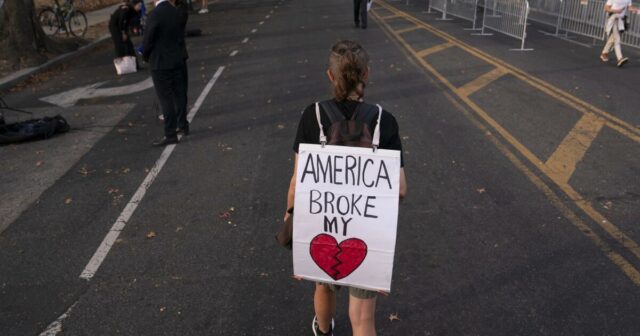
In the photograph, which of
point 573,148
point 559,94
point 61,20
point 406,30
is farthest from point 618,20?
point 61,20

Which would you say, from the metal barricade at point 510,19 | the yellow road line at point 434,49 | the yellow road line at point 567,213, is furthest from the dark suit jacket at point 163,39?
the metal barricade at point 510,19

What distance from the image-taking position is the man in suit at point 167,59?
7.33 m

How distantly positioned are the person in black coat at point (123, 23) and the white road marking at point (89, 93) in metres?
1.69

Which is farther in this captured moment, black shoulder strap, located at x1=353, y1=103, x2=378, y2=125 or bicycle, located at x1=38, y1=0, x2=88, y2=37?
bicycle, located at x1=38, y1=0, x2=88, y2=37

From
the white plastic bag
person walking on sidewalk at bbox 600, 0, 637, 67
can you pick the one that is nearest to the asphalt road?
person walking on sidewalk at bbox 600, 0, 637, 67

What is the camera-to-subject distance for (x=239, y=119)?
901 cm

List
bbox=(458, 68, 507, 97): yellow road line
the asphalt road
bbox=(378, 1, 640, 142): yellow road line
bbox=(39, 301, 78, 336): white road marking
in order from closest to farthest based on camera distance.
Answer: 1. bbox=(39, 301, 78, 336): white road marking
2. the asphalt road
3. bbox=(378, 1, 640, 142): yellow road line
4. bbox=(458, 68, 507, 97): yellow road line

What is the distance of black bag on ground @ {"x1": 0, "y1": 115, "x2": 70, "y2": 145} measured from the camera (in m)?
8.20

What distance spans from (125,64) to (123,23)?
930 mm

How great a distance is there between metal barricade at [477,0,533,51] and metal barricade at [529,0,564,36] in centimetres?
158

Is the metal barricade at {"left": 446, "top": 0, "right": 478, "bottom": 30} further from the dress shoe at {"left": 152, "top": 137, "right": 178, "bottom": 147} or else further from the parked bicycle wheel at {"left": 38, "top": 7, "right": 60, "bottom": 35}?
the dress shoe at {"left": 152, "top": 137, "right": 178, "bottom": 147}

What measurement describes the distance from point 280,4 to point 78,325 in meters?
29.2

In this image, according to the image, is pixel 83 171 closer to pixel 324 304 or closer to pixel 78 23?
pixel 324 304

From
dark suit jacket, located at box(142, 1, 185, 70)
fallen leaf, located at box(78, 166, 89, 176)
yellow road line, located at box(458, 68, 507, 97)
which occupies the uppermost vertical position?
dark suit jacket, located at box(142, 1, 185, 70)
